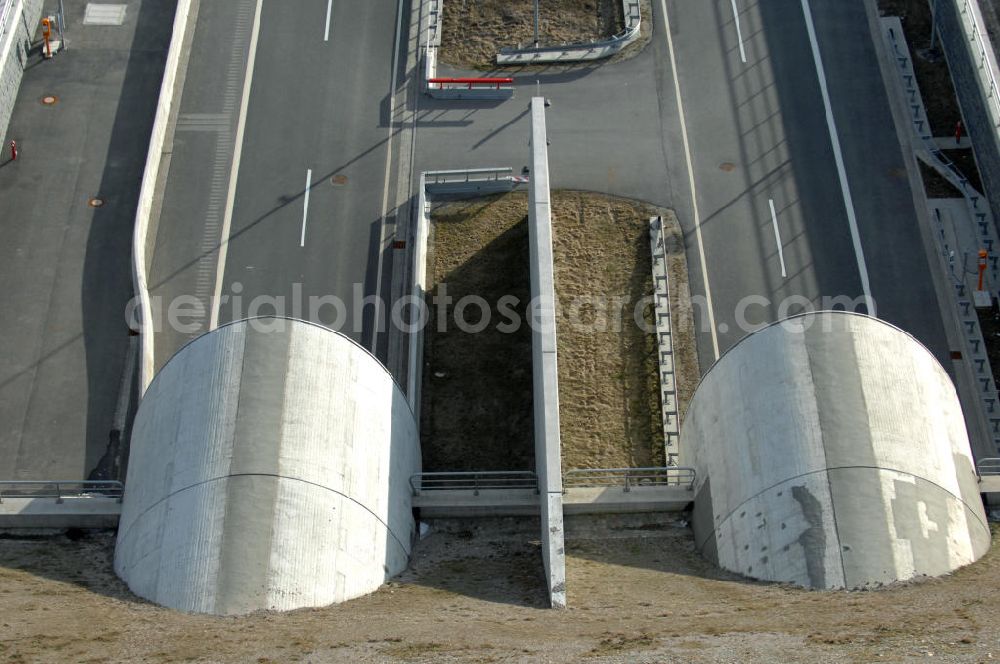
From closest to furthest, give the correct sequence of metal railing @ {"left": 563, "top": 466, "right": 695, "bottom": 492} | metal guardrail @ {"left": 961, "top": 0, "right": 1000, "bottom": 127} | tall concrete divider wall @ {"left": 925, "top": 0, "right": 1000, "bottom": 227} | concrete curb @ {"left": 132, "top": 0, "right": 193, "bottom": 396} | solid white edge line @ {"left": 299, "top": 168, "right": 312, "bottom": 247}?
metal railing @ {"left": 563, "top": 466, "right": 695, "bottom": 492} → concrete curb @ {"left": 132, "top": 0, "right": 193, "bottom": 396} → solid white edge line @ {"left": 299, "top": 168, "right": 312, "bottom": 247} → tall concrete divider wall @ {"left": 925, "top": 0, "right": 1000, "bottom": 227} → metal guardrail @ {"left": 961, "top": 0, "right": 1000, "bottom": 127}

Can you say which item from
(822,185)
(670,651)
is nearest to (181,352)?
(670,651)

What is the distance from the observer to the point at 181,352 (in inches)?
1363

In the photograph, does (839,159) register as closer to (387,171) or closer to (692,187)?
(692,187)

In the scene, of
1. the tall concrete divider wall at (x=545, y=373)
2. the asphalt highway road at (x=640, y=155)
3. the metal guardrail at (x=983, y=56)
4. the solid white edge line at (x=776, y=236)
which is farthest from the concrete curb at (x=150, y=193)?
the metal guardrail at (x=983, y=56)

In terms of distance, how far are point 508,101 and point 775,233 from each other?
10.8 metres

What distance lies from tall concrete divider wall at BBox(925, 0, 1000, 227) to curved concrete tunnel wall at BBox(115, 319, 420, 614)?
23.0m

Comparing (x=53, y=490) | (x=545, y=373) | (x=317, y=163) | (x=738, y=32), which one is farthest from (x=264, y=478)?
(x=738, y=32)

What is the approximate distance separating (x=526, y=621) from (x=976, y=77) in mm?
26871

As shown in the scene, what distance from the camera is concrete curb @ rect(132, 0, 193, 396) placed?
140 ft

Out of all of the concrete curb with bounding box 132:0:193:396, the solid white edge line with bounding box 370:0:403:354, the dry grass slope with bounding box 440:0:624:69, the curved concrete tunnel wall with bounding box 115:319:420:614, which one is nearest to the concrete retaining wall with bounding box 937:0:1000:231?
the dry grass slope with bounding box 440:0:624:69

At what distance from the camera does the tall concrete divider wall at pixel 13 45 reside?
→ 4847 cm

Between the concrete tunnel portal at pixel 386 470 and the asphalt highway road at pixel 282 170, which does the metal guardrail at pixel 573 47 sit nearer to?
the asphalt highway road at pixel 282 170

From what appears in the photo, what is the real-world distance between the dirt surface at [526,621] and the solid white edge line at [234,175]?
11.3 metres

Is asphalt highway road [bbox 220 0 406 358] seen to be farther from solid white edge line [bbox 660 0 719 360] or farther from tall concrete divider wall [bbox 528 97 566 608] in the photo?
solid white edge line [bbox 660 0 719 360]
